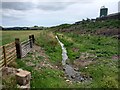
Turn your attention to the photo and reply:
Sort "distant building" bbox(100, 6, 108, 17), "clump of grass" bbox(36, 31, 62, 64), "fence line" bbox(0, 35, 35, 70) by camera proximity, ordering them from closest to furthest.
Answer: "fence line" bbox(0, 35, 35, 70) → "clump of grass" bbox(36, 31, 62, 64) → "distant building" bbox(100, 6, 108, 17)

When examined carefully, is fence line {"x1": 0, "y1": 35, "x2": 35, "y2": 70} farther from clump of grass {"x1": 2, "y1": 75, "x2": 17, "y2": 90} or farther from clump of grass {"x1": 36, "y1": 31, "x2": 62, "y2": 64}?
clump of grass {"x1": 36, "y1": 31, "x2": 62, "y2": 64}

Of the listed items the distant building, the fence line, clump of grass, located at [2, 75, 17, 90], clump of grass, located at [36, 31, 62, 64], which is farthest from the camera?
the distant building

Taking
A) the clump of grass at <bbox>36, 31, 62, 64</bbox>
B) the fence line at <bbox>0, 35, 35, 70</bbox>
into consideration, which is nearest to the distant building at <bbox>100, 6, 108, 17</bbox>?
the clump of grass at <bbox>36, 31, 62, 64</bbox>

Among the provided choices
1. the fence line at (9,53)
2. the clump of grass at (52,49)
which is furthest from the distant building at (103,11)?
the fence line at (9,53)

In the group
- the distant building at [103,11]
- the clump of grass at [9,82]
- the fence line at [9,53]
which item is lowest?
the clump of grass at [9,82]

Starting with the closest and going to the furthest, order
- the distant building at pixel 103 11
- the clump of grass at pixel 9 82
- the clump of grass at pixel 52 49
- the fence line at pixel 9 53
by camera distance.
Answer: the clump of grass at pixel 9 82 → the fence line at pixel 9 53 → the clump of grass at pixel 52 49 → the distant building at pixel 103 11

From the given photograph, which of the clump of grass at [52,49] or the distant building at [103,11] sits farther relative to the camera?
the distant building at [103,11]

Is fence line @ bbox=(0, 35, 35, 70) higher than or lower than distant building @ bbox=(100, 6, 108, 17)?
lower

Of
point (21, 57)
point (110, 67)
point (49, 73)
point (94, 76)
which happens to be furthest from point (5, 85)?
point (110, 67)

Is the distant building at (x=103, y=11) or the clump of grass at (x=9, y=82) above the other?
the distant building at (x=103, y=11)

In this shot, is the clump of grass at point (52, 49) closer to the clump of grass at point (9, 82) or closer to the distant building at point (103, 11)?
the clump of grass at point (9, 82)

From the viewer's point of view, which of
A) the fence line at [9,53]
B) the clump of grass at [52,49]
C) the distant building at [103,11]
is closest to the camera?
the fence line at [9,53]

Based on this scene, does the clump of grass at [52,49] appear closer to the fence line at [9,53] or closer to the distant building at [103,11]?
the fence line at [9,53]

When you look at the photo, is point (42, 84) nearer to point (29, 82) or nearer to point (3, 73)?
point (29, 82)
